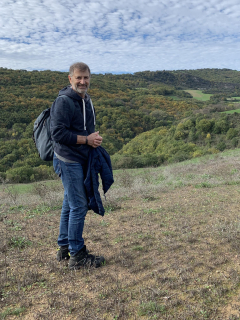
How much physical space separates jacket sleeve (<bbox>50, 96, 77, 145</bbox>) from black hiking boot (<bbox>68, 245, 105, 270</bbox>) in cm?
120

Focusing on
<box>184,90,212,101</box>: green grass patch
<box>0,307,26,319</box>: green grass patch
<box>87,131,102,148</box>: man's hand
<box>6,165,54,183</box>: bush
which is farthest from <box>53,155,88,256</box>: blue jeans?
<box>184,90,212,101</box>: green grass patch

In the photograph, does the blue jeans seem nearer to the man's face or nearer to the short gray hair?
the man's face

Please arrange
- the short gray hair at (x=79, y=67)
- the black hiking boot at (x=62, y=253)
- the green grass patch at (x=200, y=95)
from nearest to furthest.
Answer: the short gray hair at (x=79, y=67), the black hiking boot at (x=62, y=253), the green grass patch at (x=200, y=95)

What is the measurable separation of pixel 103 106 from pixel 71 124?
63744mm

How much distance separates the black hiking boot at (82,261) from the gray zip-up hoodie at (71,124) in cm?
98

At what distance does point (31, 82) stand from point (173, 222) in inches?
2803

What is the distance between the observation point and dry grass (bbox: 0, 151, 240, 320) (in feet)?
6.38

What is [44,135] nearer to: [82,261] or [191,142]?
[82,261]

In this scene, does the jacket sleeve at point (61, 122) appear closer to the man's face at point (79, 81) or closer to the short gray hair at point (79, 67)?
the man's face at point (79, 81)

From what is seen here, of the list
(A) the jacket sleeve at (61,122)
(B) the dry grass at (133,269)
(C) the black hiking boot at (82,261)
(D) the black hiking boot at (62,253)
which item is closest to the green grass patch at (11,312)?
(B) the dry grass at (133,269)

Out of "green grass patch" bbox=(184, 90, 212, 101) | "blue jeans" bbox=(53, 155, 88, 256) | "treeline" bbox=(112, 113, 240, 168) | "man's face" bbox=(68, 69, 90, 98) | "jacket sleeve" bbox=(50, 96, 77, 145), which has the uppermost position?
"green grass patch" bbox=(184, 90, 212, 101)

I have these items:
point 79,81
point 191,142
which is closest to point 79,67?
point 79,81

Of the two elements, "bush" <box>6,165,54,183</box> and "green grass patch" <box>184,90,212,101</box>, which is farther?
"green grass patch" <box>184,90,212,101</box>

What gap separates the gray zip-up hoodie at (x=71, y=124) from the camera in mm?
2285
